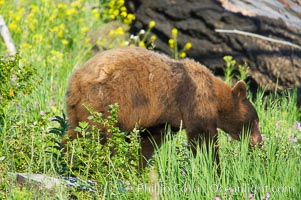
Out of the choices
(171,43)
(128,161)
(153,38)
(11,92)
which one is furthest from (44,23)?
(128,161)

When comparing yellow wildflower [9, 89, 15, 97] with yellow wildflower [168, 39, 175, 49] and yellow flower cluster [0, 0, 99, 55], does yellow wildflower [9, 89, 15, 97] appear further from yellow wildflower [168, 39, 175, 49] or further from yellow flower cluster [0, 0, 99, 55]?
yellow wildflower [168, 39, 175, 49]

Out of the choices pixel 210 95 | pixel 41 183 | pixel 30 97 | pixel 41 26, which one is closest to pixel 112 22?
pixel 41 26

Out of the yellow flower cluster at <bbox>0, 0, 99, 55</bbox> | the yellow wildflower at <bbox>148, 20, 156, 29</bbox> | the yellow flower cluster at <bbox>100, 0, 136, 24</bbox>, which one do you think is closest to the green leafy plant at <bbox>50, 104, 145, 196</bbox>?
the yellow flower cluster at <bbox>0, 0, 99, 55</bbox>

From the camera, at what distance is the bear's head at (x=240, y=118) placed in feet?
27.9

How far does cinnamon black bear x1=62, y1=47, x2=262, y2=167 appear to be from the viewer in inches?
274

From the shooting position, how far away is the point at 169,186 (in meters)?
5.90

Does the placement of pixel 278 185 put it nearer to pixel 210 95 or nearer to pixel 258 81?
pixel 210 95

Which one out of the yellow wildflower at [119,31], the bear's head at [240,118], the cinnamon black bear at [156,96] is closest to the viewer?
the cinnamon black bear at [156,96]

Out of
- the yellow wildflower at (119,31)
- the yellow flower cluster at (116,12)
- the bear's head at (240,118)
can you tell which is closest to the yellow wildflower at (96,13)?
the yellow flower cluster at (116,12)

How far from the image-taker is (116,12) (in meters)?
13.3

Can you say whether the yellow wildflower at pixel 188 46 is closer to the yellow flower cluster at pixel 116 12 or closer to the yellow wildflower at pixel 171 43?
the yellow wildflower at pixel 171 43

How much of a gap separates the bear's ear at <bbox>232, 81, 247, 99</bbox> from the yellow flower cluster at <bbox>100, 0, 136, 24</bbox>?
15.6ft

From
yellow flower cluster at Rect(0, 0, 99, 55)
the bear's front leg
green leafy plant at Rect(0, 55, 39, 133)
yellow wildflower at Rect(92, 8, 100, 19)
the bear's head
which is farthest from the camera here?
yellow wildflower at Rect(92, 8, 100, 19)

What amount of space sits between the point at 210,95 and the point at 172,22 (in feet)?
15.0
